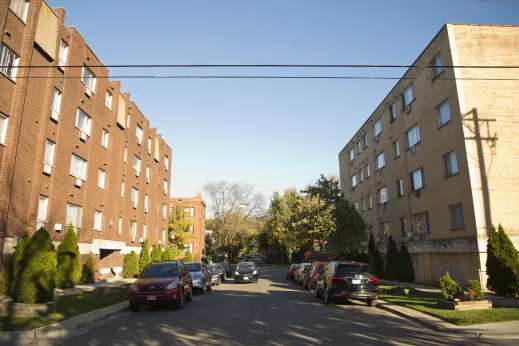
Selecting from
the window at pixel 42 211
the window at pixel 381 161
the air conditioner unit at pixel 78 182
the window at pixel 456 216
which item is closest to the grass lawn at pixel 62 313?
the window at pixel 42 211

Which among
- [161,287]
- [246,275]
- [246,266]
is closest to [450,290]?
[161,287]

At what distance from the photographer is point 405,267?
2547cm

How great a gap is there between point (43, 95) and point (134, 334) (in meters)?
16.2

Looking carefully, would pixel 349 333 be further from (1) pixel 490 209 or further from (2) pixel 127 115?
(2) pixel 127 115

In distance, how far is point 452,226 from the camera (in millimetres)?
20844

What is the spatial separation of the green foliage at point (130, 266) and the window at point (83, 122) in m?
10.4

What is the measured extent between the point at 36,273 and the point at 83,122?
16264 mm

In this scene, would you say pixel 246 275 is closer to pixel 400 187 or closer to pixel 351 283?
pixel 400 187

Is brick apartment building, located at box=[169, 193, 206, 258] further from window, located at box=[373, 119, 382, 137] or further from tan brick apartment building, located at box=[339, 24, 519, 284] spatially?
tan brick apartment building, located at box=[339, 24, 519, 284]

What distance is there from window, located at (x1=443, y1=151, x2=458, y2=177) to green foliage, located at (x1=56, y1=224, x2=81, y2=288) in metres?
20.7

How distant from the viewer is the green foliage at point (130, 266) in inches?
1195

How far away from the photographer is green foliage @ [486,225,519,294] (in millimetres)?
15820

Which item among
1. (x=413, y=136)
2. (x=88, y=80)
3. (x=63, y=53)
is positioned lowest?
(x=413, y=136)

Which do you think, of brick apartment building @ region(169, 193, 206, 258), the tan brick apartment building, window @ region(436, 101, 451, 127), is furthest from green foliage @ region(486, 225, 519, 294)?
brick apartment building @ region(169, 193, 206, 258)
